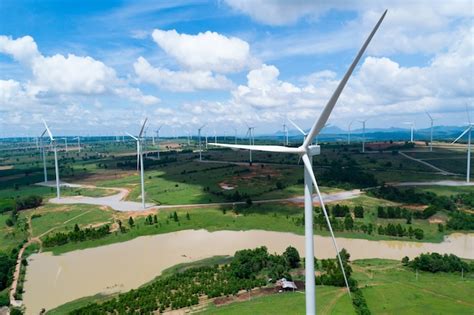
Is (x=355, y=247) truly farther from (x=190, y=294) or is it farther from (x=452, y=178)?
(x=452, y=178)

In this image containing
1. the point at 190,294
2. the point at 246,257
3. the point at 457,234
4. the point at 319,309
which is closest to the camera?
the point at 319,309

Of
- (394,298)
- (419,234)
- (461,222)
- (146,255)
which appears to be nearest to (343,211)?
(419,234)

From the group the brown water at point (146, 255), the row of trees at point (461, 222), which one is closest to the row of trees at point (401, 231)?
the brown water at point (146, 255)

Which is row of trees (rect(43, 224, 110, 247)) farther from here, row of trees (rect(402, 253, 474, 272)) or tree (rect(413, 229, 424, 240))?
tree (rect(413, 229, 424, 240))

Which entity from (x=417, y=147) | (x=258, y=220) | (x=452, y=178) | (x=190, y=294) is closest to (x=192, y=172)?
(x=258, y=220)

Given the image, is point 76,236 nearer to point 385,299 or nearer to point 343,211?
point 343,211
